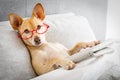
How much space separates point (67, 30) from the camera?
64.9 inches

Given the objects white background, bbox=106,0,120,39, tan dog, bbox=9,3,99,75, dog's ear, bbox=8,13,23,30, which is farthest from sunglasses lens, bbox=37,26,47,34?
white background, bbox=106,0,120,39

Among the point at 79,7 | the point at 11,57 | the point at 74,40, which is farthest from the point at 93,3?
the point at 11,57

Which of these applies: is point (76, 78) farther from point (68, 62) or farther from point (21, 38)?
point (21, 38)

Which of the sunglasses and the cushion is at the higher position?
the sunglasses

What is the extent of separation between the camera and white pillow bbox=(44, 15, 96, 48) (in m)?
1.58

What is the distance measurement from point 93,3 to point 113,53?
1.10 metres

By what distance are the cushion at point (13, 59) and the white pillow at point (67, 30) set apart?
0.82 feet

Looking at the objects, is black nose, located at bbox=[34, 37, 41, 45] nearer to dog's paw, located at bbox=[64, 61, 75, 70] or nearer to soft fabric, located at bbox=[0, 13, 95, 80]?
soft fabric, located at bbox=[0, 13, 95, 80]

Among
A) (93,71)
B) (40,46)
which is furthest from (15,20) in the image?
(93,71)

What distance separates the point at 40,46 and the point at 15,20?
0.22m

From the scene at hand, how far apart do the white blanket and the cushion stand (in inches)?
4.6

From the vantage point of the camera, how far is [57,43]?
152 centimetres

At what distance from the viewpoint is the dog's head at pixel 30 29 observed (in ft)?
4.55

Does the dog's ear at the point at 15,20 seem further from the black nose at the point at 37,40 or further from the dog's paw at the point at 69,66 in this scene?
the dog's paw at the point at 69,66
